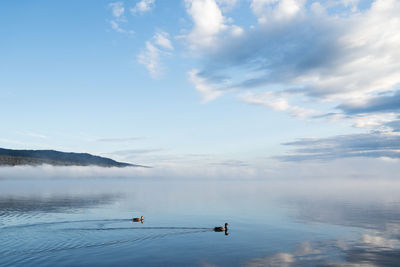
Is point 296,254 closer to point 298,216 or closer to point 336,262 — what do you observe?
point 336,262

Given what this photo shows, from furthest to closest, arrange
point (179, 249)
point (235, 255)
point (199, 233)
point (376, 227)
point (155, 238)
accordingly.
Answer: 1. point (376, 227)
2. point (199, 233)
3. point (155, 238)
4. point (179, 249)
5. point (235, 255)

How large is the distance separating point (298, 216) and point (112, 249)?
4714 cm

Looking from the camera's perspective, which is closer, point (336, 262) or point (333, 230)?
point (336, 262)

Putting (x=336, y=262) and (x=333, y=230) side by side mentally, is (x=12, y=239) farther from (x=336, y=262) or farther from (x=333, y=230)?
(x=333, y=230)

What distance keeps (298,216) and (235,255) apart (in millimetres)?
38200

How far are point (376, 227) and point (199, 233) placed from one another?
3357 cm

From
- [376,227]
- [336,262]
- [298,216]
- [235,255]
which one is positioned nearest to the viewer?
[336,262]

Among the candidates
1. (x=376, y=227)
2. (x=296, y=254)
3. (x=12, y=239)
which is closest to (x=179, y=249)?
(x=296, y=254)

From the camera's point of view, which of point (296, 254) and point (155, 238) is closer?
point (296, 254)

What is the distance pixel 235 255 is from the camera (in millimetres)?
38156

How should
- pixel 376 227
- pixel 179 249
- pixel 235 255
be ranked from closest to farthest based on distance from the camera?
pixel 235 255 < pixel 179 249 < pixel 376 227

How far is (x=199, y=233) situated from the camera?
170 ft

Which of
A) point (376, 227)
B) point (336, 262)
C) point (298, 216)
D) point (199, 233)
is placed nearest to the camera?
point (336, 262)

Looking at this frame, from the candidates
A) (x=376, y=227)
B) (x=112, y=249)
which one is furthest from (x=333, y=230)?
(x=112, y=249)
